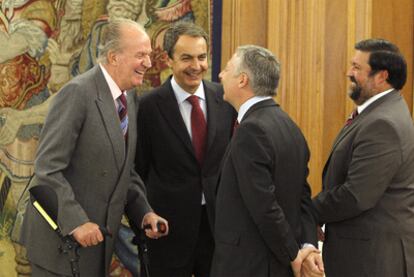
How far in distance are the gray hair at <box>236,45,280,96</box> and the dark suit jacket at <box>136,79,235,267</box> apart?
2.25 ft

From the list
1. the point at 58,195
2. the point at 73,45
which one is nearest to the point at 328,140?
the point at 73,45

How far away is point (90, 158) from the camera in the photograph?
3295mm

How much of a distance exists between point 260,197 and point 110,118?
820 millimetres

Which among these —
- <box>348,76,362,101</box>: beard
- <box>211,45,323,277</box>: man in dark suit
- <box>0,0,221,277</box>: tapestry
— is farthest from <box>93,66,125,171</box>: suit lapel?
<box>0,0,221,277</box>: tapestry

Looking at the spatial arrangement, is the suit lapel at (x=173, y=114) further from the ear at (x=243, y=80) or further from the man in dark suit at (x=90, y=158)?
the ear at (x=243, y=80)

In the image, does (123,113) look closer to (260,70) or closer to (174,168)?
(174,168)

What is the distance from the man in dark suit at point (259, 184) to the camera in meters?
3.10

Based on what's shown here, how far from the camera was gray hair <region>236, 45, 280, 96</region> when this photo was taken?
328cm

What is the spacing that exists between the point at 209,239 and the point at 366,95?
1150 millimetres

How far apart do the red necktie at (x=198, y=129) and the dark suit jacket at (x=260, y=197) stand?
0.68 metres

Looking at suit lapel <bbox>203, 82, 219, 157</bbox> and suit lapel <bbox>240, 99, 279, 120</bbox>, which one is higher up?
suit lapel <bbox>240, 99, 279, 120</bbox>

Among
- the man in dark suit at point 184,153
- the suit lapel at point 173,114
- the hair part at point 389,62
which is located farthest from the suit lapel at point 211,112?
the hair part at point 389,62

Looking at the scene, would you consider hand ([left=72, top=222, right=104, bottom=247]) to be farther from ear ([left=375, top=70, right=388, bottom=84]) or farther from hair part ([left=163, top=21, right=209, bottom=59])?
ear ([left=375, top=70, right=388, bottom=84])

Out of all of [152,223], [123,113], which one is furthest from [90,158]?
[152,223]
